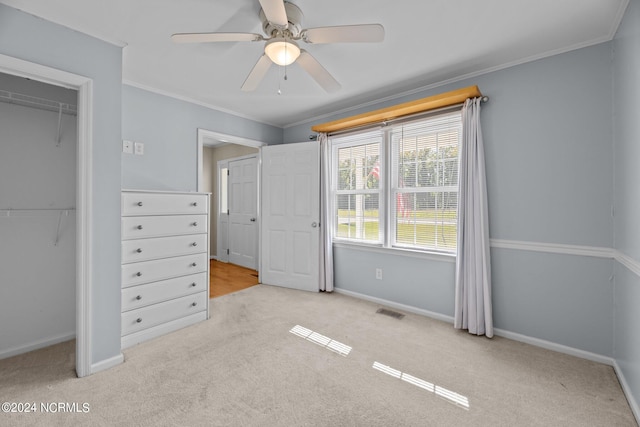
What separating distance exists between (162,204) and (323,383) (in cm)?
208

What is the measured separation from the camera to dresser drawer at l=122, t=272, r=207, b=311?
7.93ft

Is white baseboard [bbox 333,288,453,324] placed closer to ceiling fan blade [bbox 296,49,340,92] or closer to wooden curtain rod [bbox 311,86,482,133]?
wooden curtain rod [bbox 311,86,482,133]

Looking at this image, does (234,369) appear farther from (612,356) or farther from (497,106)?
(497,106)

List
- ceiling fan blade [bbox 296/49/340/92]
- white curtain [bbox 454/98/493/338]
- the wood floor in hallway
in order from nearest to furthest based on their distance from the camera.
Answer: ceiling fan blade [bbox 296/49/340/92] → white curtain [bbox 454/98/493/338] → the wood floor in hallway

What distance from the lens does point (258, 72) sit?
208cm

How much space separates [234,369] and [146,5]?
2560 millimetres

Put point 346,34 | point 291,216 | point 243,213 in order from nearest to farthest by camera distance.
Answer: point 346,34, point 291,216, point 243,213

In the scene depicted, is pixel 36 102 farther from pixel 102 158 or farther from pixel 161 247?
pixel 161 247

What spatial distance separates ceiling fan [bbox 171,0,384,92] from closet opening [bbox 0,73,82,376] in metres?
1.53

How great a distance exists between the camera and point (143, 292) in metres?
2.50

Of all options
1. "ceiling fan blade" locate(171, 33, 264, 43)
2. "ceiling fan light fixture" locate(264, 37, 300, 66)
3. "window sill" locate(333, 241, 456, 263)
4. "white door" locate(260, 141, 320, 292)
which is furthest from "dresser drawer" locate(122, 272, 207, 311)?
"ceiling fan light fixture" locate(264, 37, 300, 66)

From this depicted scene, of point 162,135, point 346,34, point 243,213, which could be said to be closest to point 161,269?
point 162,135

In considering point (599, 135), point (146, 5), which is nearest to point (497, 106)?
point (599, 135)

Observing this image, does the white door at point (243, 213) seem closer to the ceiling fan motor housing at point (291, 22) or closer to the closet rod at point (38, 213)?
the closet rod at point (38, 213)
